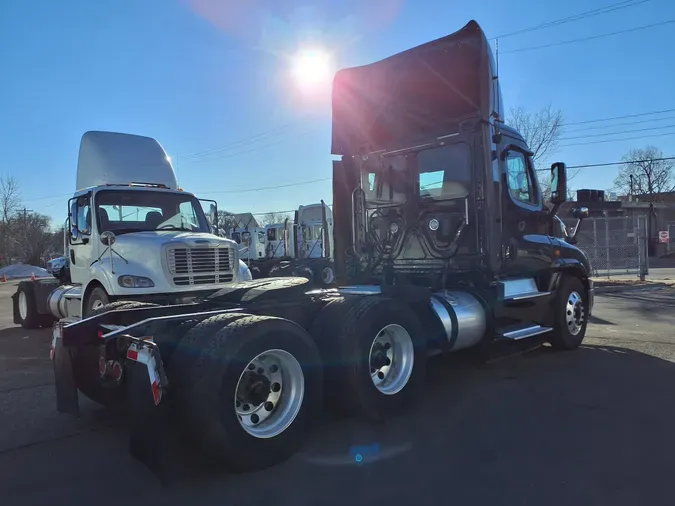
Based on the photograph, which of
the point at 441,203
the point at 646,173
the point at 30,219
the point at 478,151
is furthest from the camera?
the point at 646,173

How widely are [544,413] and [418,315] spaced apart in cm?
154

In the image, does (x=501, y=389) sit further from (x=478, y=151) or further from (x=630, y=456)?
(x=478, y=151)

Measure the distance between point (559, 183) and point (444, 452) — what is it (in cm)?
476

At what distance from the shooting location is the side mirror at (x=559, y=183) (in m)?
7.21

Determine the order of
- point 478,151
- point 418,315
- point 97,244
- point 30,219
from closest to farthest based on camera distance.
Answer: point 418,315
point 478,151
point 97,244
point 30,219

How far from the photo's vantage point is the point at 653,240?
4278 centimetres

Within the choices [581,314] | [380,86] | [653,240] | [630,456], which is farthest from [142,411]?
[653,240]

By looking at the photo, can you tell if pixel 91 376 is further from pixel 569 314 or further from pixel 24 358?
pixel 569 314

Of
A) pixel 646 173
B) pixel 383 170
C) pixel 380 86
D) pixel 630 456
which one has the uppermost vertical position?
pixel 646 173

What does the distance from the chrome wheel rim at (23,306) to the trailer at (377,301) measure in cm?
769

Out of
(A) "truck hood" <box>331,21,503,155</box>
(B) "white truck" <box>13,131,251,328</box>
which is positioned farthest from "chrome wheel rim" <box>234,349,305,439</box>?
(A) "truck hood" <box>331,21,503,155</box>

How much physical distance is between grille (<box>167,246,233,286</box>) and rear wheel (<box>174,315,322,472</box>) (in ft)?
14.7

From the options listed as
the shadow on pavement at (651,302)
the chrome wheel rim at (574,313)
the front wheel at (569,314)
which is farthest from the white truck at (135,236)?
the shadow on pavement at (651,302)

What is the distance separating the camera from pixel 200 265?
8.31 metres
